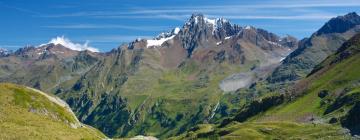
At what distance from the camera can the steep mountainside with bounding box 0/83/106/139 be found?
11631cm

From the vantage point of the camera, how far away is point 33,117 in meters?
134

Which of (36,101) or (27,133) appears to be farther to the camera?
(36,101)

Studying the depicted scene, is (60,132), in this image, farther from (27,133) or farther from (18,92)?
(18,92)

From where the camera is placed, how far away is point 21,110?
137 metres

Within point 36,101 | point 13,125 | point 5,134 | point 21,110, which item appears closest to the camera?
point 5,134

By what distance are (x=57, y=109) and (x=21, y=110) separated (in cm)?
1667

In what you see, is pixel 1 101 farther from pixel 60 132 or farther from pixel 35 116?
pixel 60 132

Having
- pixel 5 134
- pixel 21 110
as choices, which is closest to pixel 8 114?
pixel 21 110

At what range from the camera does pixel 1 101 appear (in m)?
140

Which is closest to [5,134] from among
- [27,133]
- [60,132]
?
[27,133]

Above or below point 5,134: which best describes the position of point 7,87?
above

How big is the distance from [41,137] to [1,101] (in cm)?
3143

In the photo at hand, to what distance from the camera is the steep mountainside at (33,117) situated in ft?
382

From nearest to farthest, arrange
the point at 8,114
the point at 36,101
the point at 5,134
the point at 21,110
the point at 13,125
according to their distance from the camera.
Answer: the point at 5,134, the point at 13,125, the point at 8,114, the point at 21,110, the point at 36,101
